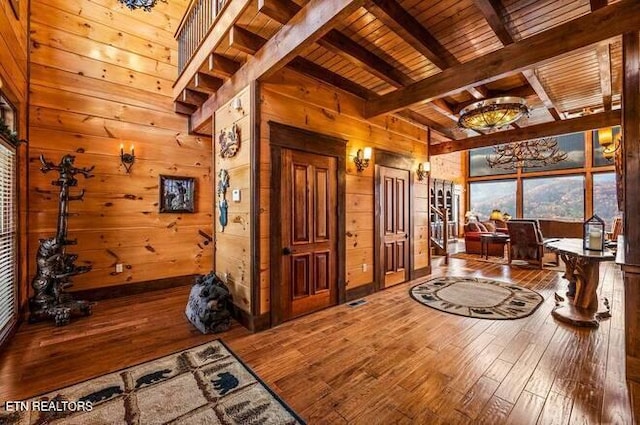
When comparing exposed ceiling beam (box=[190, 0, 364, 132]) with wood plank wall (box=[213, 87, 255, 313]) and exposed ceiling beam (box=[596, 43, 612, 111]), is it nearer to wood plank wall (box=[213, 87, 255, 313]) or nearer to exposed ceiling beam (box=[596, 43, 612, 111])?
wood plank wall (box=[213, 87, 255, 313])

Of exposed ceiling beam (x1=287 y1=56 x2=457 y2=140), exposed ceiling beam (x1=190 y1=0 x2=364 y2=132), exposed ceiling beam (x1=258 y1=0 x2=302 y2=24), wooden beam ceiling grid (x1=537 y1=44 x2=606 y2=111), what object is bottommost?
exposed ceiling beam (x1=190 y1=0 x2=364 y2=132)

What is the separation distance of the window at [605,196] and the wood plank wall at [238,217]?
11.6 m

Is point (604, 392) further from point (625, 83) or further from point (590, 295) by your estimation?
point (625, 83)

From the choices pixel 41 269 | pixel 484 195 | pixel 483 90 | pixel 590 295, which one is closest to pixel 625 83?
pixel 483 90

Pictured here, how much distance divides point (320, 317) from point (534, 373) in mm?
2042

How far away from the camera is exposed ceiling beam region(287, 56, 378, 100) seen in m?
3.29

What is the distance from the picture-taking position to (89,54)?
3.83 m

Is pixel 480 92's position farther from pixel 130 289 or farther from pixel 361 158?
pixel 130 289

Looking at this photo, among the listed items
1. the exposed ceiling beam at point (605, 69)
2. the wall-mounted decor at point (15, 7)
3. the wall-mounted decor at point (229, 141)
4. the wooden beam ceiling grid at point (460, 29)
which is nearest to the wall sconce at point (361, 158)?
the wooden beam ceiling grid at point (460, 29)

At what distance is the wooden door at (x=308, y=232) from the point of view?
3178mm

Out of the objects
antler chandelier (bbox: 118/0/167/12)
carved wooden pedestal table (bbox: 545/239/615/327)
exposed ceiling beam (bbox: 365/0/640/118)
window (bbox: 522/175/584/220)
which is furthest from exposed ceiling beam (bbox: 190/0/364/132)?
window (bbox: 522/175/584/220)

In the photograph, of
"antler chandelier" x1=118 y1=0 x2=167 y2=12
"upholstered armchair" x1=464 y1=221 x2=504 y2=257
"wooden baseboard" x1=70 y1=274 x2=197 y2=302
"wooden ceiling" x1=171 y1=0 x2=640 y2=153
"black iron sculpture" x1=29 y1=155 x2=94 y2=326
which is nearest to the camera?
"wooden ceiling" x1=171 y1=0 x2=640 y2=153

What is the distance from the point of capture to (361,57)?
120 inches

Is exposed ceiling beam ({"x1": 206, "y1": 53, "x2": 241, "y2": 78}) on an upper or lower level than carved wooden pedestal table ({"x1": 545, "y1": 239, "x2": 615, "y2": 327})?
upper
